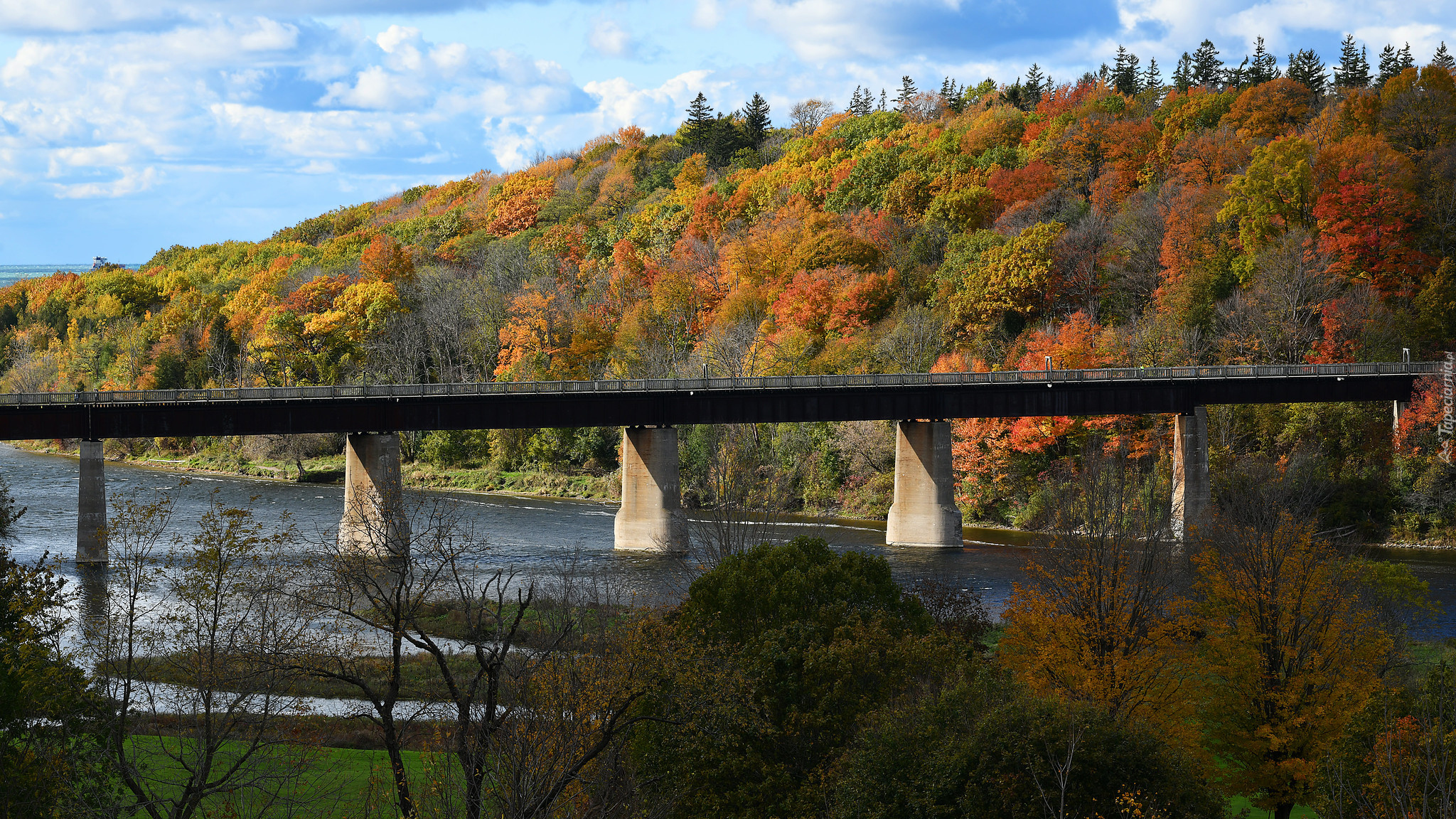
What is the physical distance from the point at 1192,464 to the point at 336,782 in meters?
56.3

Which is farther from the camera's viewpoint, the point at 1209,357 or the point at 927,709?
the point at 1209,357

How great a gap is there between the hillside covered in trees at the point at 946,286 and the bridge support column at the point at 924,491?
758cm

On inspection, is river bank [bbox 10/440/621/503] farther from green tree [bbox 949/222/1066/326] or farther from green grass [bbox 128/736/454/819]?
green grass [bbox 128/736/454/819]

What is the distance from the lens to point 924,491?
237ft

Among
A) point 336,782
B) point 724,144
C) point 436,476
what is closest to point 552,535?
point 436,476

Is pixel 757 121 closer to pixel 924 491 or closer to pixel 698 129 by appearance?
pixel 698 129

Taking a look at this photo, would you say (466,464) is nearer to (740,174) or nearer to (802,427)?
(802,427)

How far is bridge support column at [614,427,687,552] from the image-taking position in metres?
69.8

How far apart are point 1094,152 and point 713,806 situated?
9961cm

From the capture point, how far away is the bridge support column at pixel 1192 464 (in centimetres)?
7244

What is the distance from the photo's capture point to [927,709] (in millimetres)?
25156

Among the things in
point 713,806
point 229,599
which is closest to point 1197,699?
point 713,806

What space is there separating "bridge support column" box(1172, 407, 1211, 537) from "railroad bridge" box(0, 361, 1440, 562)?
95 millimetres

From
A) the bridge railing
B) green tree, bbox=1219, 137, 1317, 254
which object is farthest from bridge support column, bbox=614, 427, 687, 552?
green tree, bbox=1219, 137, 1317, 254
